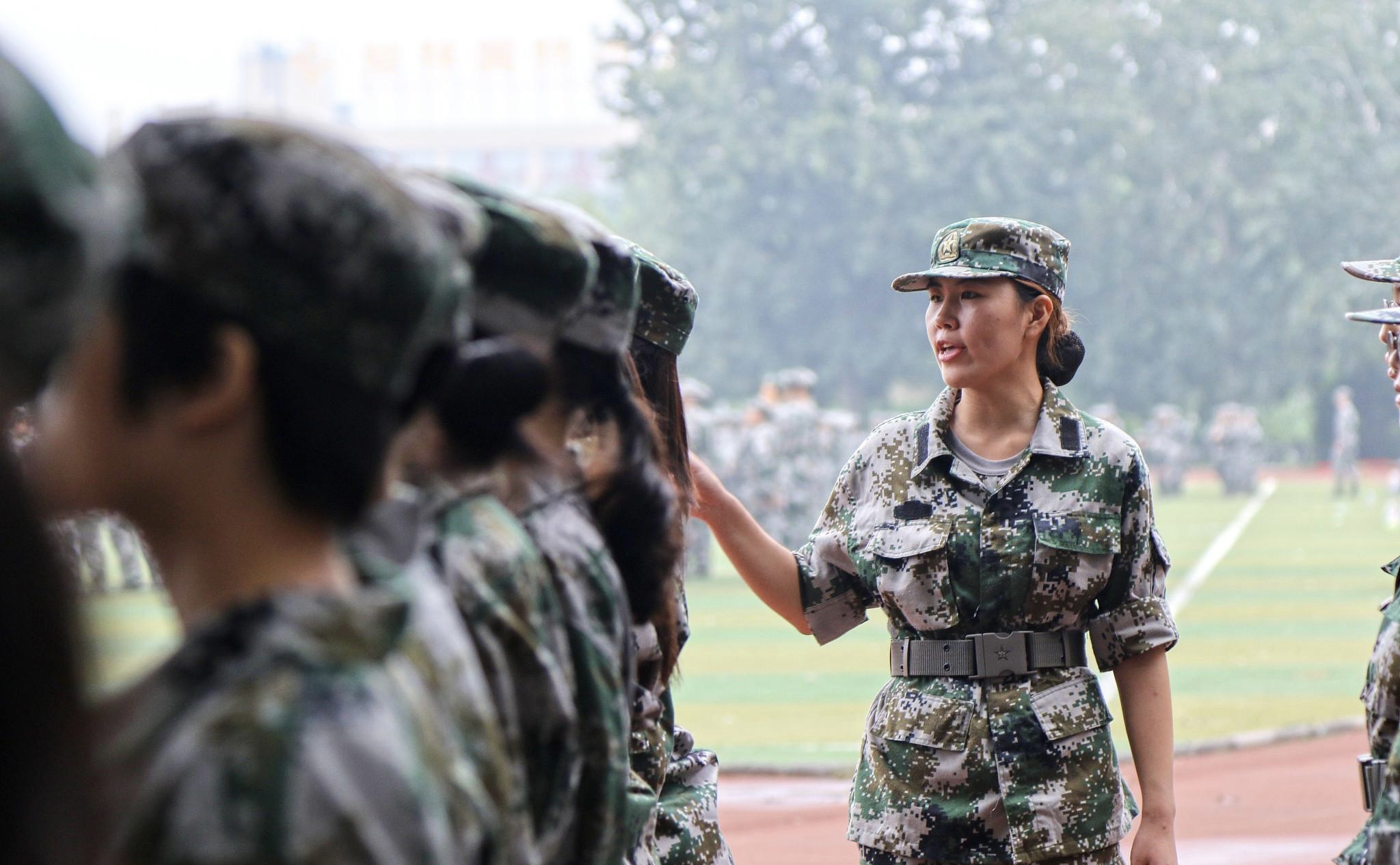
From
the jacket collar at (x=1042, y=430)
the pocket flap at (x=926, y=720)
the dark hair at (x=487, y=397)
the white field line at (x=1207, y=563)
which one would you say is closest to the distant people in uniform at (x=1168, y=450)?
the white field line at (x=1207, y=563)

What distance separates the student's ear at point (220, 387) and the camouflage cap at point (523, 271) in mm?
734

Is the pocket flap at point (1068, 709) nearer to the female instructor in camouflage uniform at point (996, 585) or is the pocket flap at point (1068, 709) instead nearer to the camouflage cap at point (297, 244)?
the female instructor in camouflage uniform at point (996, 585)

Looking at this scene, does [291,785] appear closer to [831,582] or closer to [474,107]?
[831,582]

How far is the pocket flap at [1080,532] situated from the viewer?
4.05m

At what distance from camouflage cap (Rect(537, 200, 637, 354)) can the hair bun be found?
2.20 metres

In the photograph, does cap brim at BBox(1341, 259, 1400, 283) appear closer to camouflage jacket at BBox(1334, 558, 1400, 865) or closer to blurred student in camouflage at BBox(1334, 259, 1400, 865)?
blurred student in camouflage at BBox(1334, 259, 1400, 865)

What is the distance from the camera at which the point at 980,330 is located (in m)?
4.27

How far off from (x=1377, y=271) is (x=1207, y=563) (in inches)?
817

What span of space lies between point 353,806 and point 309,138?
51cm

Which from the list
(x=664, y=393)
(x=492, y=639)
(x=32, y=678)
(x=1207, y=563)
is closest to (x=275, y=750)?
(x=32, y=678)

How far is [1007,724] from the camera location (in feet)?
13.1

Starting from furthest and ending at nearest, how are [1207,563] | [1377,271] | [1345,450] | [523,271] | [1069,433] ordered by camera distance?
[1345,450], [1207,563], [1069,433], [1377,271], [523,271]

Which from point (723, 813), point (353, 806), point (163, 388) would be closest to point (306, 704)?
point (353, 806)

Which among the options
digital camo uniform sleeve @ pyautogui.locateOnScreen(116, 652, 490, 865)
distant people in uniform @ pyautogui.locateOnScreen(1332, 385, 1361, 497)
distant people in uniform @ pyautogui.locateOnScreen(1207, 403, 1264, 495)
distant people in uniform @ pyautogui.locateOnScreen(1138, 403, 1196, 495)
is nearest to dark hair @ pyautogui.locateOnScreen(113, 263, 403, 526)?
digital camo uniform sleeve @ pyautogui.locateOnScreen(116, 652, 490, 865)
